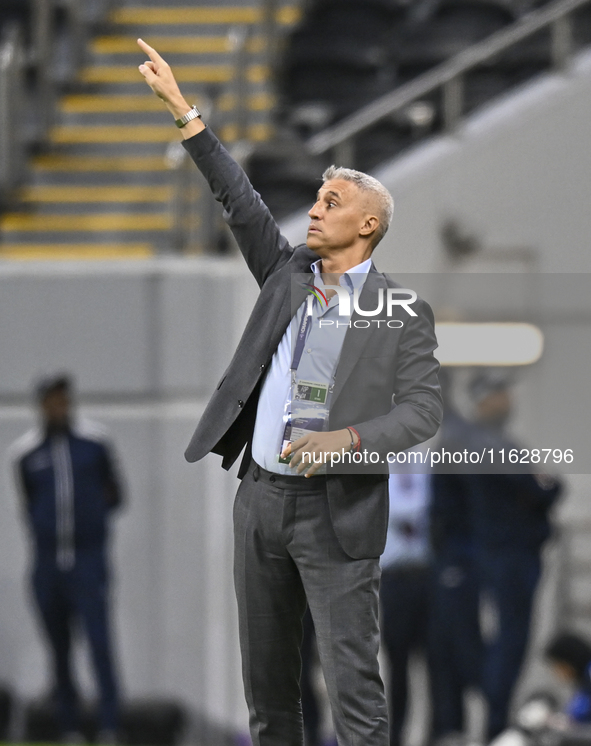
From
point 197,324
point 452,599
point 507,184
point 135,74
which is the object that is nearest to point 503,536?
point 452,599

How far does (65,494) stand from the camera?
6031 millimetres

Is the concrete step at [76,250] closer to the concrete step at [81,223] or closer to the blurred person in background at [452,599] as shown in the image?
the concrete step at [81,223]

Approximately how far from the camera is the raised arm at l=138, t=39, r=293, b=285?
264 centimetres

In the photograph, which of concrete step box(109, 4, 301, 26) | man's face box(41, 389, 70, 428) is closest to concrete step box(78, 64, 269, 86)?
concrete step box(109, 4, 301, 26)

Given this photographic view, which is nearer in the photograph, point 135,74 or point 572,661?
point 572,661

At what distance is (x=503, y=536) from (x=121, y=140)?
342 centimetres

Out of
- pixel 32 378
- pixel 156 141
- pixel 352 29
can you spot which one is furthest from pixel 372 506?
pixel 352 29

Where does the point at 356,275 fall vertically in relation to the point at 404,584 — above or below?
above

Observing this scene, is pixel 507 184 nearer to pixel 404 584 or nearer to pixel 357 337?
pixel 404 584

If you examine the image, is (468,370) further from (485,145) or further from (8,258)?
(8,258)

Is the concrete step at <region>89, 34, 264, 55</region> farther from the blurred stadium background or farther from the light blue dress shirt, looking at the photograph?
the light blue dress shirt

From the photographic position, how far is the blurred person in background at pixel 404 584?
18.7 ft

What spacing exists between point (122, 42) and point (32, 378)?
9.74ft

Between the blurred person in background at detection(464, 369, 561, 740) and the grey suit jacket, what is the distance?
3.00 m
